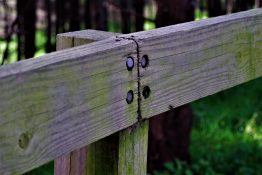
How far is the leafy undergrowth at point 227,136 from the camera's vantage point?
181 inches

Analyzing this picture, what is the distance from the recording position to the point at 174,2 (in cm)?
438

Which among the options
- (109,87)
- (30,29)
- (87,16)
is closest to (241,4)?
(87,16)

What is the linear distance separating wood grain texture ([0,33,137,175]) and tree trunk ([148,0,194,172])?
279cm

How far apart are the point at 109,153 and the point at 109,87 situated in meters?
0.20

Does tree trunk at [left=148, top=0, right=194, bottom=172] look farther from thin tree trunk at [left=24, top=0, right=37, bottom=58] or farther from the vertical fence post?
the vertical fence post

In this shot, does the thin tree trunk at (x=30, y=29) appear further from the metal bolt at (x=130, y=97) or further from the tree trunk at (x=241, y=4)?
the metal bolt at (x=130, y=97)

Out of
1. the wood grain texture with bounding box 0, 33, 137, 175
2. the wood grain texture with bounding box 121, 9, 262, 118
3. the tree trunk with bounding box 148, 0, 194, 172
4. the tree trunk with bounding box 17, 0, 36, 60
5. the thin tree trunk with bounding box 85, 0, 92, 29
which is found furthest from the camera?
the thin tree trunk with bounding box 85, 0, 92, 29

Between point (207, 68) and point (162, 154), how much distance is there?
264 cm

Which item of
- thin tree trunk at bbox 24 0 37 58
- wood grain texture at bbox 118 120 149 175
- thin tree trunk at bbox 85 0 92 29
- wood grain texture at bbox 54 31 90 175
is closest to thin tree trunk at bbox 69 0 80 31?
thin tree trunk at bbox 85 0 92 29

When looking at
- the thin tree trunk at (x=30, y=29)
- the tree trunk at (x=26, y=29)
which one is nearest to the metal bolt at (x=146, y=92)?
the tree trunk at (x=26, y=29)

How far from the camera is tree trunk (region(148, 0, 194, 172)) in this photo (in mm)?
4383

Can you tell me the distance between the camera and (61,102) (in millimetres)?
1412

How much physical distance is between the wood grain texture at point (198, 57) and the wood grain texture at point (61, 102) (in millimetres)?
108

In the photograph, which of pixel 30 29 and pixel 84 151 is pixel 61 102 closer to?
pixel 84 151
